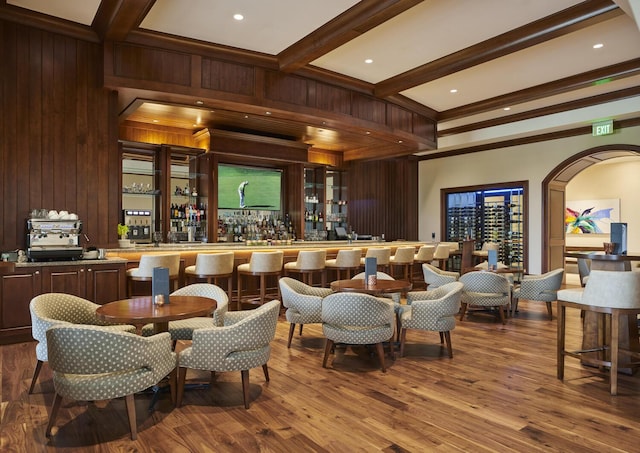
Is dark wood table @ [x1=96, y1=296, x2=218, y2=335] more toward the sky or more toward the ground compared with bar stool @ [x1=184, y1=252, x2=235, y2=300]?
more toward the ground

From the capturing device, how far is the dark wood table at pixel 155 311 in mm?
3215

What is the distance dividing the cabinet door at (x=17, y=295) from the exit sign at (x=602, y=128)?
945 centimetres

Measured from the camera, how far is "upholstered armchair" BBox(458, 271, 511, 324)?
20.5 feet

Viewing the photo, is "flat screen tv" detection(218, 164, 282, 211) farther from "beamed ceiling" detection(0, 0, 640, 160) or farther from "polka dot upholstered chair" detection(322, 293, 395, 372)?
"polka dot upholstered chair" detection(322, 293, 395, 372)

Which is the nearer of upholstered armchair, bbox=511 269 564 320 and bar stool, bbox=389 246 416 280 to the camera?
upholstered armchair, bbox=511 269 564 320

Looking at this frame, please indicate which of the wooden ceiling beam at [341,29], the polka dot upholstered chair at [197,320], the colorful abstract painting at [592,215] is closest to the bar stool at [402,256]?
the wooden ceiling beam at [341,29]

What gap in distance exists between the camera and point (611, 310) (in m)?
3.69

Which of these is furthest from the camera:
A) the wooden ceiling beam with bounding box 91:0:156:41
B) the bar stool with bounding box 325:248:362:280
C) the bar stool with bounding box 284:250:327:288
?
the bar stool with bounding box 325:248:362:280

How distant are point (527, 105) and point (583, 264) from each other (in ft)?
11.0

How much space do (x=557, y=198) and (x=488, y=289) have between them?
528 centimetres

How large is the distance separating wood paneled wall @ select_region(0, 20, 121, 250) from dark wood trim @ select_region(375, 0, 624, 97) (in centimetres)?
447

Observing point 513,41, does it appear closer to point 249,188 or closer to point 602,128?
point 602,128

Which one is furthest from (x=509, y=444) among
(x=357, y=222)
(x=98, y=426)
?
(x=357, y=222)

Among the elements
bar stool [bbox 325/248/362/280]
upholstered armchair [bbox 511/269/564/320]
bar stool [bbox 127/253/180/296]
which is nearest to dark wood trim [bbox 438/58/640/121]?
upholstered armchair [bbox 511/269/564/320]
